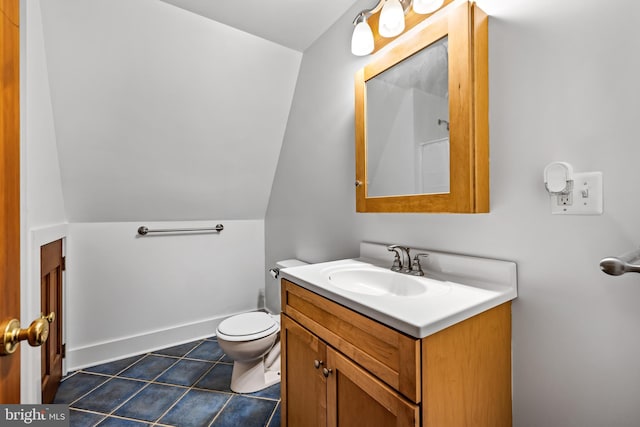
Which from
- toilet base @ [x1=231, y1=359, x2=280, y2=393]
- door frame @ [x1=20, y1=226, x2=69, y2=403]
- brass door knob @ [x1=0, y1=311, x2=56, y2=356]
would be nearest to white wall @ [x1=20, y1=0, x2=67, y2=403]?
door frame @ [x1=20, y1=226, x2=69, y2=403]

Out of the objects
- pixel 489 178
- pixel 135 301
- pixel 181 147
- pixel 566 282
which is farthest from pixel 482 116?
pixel 135 301

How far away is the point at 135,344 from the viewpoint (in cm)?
229

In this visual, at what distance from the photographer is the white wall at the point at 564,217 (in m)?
0.78

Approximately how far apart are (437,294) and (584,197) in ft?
1.65

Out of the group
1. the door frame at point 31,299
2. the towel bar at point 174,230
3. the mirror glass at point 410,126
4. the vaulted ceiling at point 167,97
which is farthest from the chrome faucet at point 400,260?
the towel bar at point 174,230

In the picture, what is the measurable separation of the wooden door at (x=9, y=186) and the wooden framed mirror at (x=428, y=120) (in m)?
1.18

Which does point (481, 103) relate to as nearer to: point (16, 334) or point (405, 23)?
point (405, 23)

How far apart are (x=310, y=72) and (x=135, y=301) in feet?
7.22

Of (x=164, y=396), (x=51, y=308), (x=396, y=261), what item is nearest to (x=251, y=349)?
(x=164, y=396)

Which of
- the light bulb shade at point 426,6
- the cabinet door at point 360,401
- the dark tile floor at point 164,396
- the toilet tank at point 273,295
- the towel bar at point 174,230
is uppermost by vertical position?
the light bulb shade at point 426,6

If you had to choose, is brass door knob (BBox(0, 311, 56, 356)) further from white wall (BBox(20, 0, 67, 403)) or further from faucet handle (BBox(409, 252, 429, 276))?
faucet handle (BBox(409, 252, 429, 276))

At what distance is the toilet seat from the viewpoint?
1707 millimetres

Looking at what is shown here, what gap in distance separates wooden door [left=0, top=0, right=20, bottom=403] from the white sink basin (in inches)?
34.3

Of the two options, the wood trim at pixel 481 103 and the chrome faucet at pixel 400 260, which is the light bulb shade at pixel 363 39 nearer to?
the wood trim at pixel 481 103
